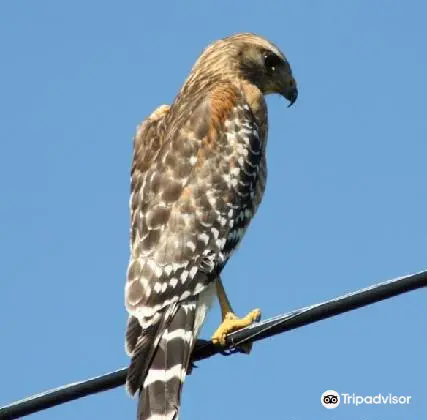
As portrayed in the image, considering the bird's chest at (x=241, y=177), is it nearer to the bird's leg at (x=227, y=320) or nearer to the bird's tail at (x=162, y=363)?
the bird's leg at (x=227, y=320)

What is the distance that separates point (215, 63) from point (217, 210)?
75.9 inches

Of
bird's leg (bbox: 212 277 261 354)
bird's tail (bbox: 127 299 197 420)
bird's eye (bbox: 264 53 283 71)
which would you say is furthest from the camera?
bird's eye (bbox: 264 53 283 71)

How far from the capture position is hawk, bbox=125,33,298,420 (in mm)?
6875

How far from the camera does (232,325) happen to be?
24.6 feet

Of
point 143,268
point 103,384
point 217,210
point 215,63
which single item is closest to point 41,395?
point 103,384

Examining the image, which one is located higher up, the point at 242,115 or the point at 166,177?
the point at 242,115

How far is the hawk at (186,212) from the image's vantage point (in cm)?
688

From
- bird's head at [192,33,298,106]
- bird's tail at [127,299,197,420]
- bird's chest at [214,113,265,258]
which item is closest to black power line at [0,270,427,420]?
bird's tail at [127,299,197,420]

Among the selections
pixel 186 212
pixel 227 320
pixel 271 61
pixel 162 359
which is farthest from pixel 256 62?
pixel 162 359

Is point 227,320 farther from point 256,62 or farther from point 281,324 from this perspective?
point 256,62

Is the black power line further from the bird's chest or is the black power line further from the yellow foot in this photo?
the bird's chest

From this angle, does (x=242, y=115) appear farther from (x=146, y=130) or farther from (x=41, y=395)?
(x=41, y=395)

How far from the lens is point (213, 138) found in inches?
326

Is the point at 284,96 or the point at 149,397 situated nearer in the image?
the point at 149,397
